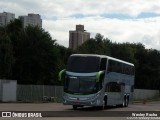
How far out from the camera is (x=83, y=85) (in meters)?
34.0

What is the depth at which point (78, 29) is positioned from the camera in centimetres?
16088

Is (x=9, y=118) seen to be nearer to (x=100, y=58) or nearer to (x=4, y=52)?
(x=100, y=58)

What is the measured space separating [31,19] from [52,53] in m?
44.3

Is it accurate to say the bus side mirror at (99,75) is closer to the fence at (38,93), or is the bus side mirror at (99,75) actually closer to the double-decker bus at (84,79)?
the double-decker bus at (84,79)

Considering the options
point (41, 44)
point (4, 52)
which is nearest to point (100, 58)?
point (4, 52)

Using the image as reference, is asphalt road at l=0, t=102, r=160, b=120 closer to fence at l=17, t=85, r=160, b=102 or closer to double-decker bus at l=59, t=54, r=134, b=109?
double-decker bus at l=59, t=54, r=134, b=109

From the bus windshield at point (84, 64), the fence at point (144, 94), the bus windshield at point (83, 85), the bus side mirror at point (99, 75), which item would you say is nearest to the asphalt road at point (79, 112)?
the bus windshield at point (83, 85)

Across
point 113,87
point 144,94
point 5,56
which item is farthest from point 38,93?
point 144,94

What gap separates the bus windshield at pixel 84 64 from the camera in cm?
3384

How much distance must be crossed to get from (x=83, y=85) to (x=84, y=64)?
1.52 meters

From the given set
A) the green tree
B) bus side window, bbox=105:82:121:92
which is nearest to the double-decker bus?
bus side window, bbox=105:82:121:92

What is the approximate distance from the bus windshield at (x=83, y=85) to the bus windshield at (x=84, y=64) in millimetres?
588

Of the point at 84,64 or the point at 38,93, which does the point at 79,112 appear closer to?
the point at 84,64

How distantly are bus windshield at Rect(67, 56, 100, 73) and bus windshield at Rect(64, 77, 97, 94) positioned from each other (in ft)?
1.93
